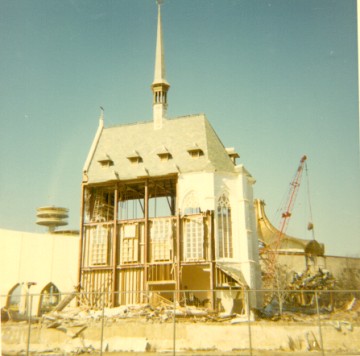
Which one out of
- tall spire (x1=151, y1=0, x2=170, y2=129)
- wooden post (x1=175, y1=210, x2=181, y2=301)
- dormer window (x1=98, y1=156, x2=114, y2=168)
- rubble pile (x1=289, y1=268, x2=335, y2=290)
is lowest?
rubble pile (x1=289, y1=268, x2=335, y2=290)

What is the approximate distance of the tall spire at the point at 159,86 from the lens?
47.2 metres

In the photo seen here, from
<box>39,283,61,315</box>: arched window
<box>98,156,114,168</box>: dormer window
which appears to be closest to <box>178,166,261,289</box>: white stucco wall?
<box>98,156,114,168</box>: dormer window

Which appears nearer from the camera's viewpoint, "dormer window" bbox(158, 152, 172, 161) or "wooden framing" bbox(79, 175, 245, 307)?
"wooden framing" bbox(79, 175, 245, 307)

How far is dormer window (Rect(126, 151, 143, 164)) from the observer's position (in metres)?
43.5

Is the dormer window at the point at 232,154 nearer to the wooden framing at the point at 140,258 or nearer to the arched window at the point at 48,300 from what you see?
the wooden framing at the point at 140,258

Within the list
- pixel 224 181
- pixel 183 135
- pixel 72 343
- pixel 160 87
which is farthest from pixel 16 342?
pixel 160 87

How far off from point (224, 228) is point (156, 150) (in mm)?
11037

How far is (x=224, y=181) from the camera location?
3994 cm

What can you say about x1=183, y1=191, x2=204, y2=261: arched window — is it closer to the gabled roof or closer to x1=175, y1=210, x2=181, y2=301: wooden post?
x1=175, y1=210, x2=181, y2=301: wooden post

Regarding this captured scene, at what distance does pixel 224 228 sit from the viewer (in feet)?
127

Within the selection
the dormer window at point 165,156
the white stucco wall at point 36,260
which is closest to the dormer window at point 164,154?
the dormer window at point 165,156

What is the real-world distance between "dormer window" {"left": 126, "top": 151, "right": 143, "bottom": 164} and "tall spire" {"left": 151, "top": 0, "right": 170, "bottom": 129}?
15.6 feet

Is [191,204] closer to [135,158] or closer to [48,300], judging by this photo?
[135,158]

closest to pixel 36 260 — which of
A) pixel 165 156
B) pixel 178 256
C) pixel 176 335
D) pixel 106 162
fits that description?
pixel 106 162
